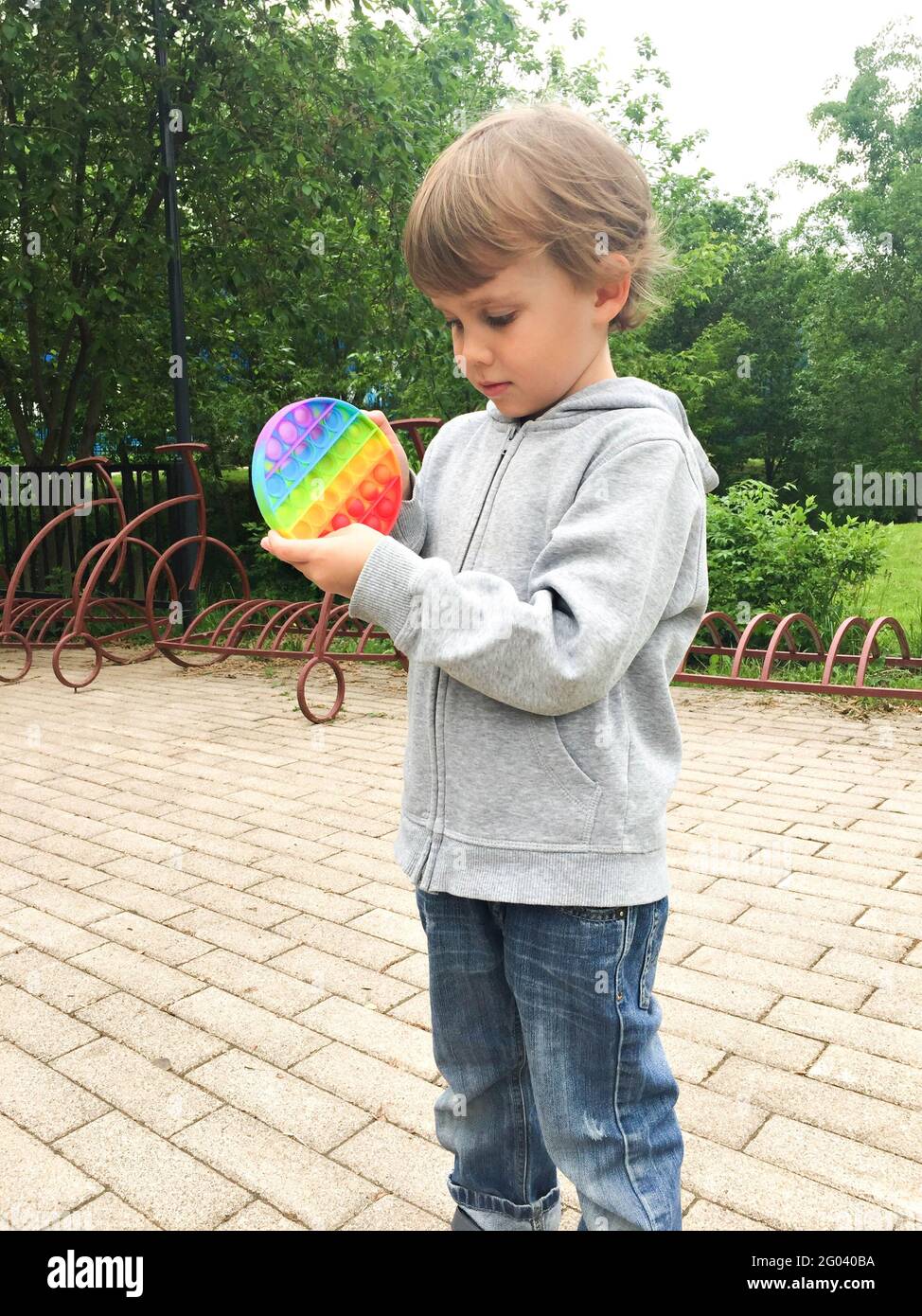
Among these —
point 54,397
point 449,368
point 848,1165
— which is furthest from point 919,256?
point 848,1165

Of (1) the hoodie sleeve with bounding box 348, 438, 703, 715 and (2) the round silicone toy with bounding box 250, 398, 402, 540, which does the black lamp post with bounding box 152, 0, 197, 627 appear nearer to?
(2) the round silicone toy with bounding box 250, 398, 402, 540

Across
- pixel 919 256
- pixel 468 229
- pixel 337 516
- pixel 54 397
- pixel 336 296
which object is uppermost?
pixel 919 256

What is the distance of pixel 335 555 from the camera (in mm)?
1414

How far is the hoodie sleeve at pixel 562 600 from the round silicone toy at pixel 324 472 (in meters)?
0.16

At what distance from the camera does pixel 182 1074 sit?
7.98ft

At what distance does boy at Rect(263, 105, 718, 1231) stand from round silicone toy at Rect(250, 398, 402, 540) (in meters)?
0.08

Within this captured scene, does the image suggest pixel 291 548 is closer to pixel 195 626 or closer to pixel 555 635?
pixel 555 635

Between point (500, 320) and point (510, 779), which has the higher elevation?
point (500, 320)

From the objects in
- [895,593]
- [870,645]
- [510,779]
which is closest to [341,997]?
[510,779]

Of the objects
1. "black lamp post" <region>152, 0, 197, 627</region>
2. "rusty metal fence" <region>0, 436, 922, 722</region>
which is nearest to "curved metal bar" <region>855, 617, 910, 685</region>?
"rusty metal fence" <region>0, 436, 922, 722</region>

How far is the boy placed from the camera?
4.51 ft

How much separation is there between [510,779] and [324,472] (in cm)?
49

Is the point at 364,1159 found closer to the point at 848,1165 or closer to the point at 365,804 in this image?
the point at 848,1165

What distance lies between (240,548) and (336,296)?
11.4 ft
